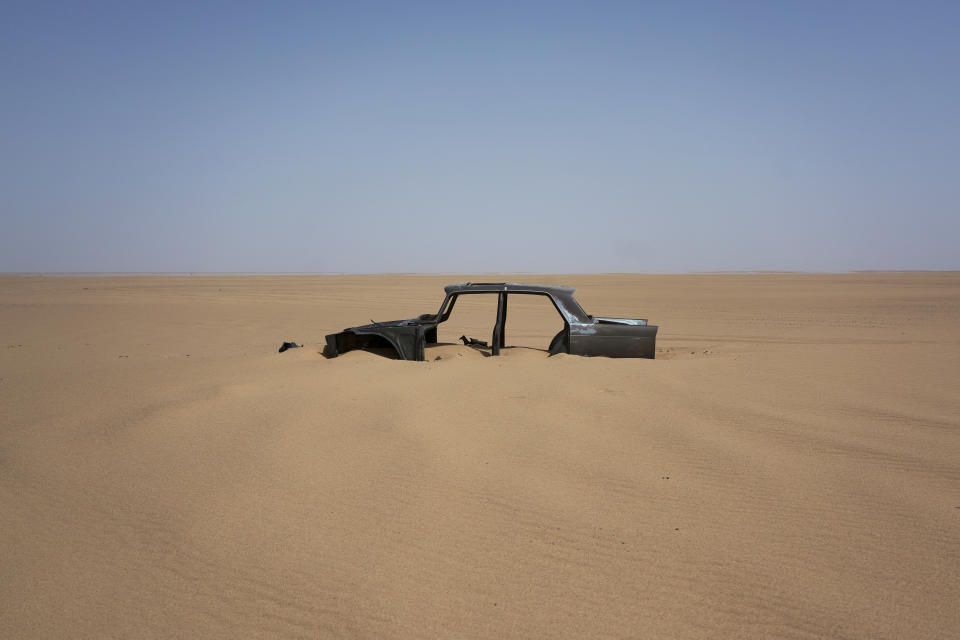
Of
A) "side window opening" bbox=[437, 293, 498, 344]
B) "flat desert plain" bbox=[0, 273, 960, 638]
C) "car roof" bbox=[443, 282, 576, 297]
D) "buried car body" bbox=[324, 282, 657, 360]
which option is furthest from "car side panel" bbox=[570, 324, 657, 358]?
"side window opening" bbox=[437, 293, 498, 344]

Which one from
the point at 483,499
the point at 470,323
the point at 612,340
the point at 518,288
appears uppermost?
the point at 518,288

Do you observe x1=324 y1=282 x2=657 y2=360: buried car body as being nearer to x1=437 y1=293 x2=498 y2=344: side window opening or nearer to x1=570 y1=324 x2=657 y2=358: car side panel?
x1=570 y1=324 x2=657 y2=358: car side panel

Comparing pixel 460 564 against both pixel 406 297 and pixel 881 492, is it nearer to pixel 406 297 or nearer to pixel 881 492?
pixel 881 492

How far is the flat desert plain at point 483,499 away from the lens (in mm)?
2631

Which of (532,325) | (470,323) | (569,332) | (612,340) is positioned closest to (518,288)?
(569,332)

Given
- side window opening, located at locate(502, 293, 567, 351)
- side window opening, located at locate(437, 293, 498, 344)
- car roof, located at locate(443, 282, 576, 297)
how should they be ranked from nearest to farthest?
car roof, located at locate(443, 282, 576, 297)
side window opening, located at locate(502, 293, 567, 351)
side window opening, located at locate(437, 293, 498, 344)

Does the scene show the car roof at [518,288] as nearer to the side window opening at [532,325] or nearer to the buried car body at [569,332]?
the buried car body at [569,332]

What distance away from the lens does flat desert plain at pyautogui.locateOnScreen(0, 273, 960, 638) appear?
263 centimetres

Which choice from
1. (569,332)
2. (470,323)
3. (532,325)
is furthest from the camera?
(470,323)

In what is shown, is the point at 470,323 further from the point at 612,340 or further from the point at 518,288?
the point at 612,340

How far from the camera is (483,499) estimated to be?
12.3ft

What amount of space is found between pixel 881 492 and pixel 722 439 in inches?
46.6

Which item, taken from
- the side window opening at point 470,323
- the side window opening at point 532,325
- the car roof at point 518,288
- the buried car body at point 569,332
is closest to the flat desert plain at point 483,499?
the buried car body at point 569,332

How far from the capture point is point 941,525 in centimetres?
332
